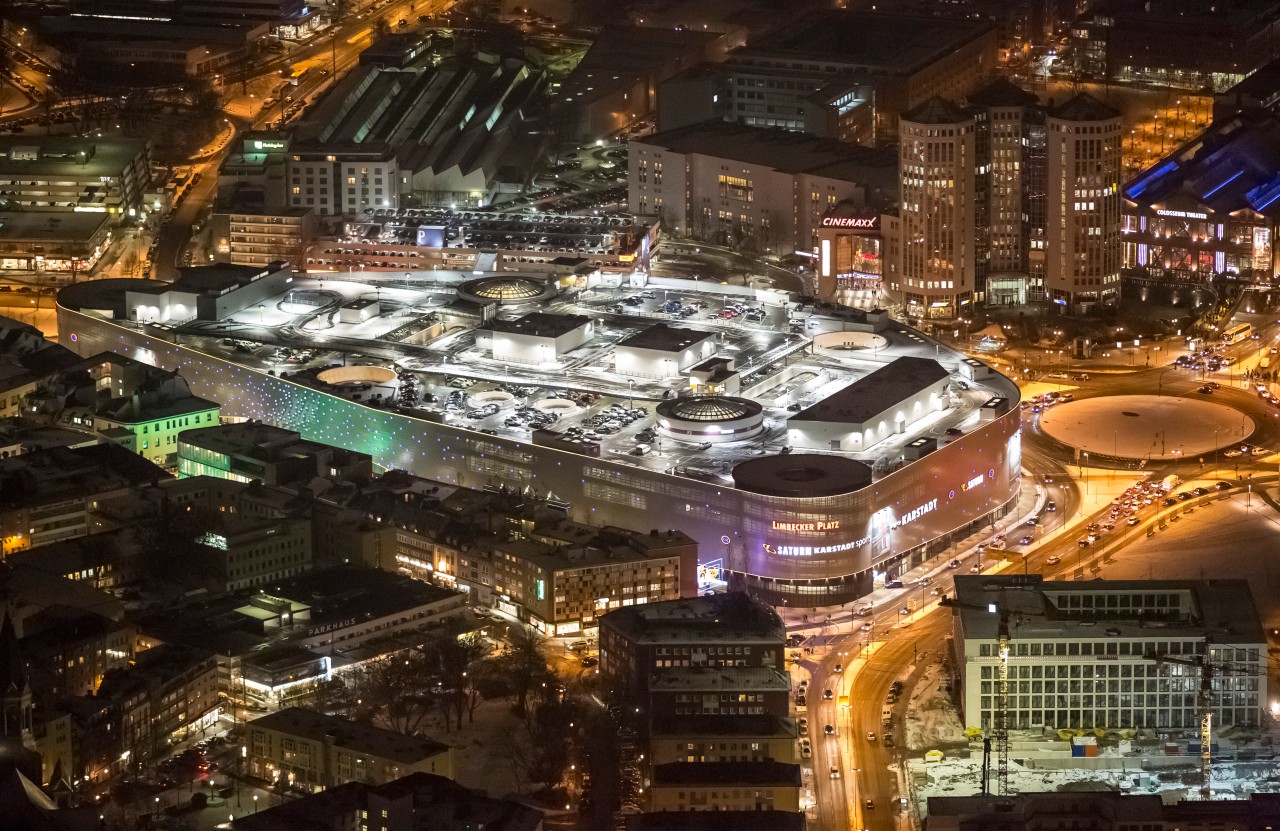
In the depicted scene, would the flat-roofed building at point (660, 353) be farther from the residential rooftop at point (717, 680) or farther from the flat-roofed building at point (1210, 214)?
the residential rooftop at point (717, 680)

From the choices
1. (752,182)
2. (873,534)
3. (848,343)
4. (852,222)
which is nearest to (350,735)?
(873,534)

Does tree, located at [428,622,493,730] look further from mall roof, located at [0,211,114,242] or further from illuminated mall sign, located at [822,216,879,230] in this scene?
mall roof, located at [0,211,114,242]

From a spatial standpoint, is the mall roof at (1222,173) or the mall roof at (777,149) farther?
the mall roof at (777,149)

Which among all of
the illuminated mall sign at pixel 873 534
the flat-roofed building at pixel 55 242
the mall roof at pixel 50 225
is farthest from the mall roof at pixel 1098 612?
the mall roof at pixel 50 225

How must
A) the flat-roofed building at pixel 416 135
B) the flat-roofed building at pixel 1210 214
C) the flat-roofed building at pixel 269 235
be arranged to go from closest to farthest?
the flat-roofed building at pixel 1210 214
the flat-roofed building at pixel 269 235
the flat-roofed building at pixel 416 135

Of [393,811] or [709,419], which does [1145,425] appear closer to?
[709,419]

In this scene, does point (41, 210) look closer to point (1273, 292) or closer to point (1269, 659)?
point (1273, 292)
